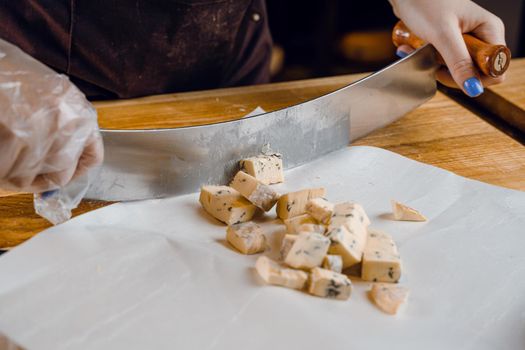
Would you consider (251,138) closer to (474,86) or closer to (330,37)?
(474,86)

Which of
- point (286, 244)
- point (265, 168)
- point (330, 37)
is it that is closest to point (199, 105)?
point (265, 168)

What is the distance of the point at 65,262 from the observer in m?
0.89

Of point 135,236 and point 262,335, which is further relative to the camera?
point 135,236

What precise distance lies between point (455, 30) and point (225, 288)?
2.12 ft

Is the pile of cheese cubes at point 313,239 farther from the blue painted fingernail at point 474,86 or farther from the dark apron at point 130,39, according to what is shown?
the dark apron at point 130,39

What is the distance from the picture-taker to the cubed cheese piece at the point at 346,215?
0.92 metres

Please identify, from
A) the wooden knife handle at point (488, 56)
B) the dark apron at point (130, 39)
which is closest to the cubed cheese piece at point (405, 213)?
the wooden knife handle at point (488, 56)

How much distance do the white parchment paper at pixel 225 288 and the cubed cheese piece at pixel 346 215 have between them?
7 cm

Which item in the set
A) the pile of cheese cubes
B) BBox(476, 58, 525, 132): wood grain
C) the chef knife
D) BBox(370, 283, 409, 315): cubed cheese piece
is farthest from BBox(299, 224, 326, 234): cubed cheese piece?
BBox(476, 58, 525, 132): wood grain

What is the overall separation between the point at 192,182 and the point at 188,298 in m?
0.27

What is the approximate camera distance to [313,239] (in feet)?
2.86

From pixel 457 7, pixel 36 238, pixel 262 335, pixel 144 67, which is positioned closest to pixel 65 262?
pixel 36 238

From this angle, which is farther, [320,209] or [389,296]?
[320,209]

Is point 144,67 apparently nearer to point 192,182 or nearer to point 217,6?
point 217,6
